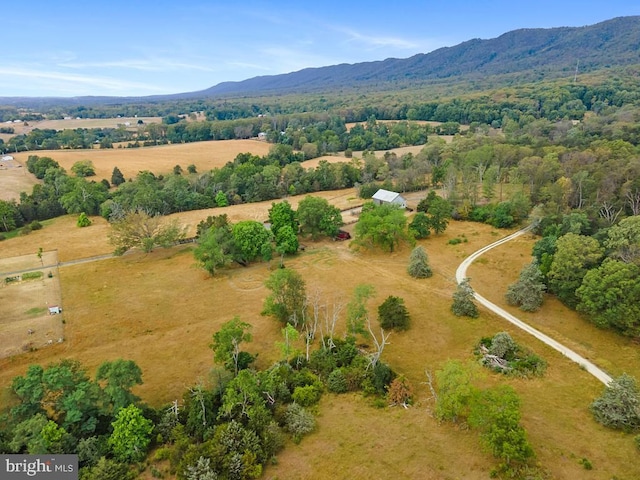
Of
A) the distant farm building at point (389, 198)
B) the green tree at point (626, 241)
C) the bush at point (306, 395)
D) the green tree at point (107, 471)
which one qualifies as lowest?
the bush at point (306, 395)

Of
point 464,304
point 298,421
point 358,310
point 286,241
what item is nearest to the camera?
point 298,421

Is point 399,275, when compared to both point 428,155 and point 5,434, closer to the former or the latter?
point 5,434

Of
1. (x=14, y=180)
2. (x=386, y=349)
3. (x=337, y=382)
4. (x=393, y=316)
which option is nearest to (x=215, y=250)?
(x=393, y=316)

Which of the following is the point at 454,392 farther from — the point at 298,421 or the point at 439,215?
the point at 439,215

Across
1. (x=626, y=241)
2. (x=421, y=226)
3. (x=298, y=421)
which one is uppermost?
(x=626, y=241)

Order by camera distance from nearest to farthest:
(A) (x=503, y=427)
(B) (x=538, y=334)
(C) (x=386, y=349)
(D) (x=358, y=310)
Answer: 1. (A) (x=503, y=427)
2. (D) (x=358, y=310)
3. (C) (x=386, y=349)
4. (B) (x=538, y=334)

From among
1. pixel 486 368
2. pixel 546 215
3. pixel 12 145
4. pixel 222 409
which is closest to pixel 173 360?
pixel 222 409

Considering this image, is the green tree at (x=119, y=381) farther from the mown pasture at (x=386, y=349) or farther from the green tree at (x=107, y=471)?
the mown pasture at (x=386, y=349)

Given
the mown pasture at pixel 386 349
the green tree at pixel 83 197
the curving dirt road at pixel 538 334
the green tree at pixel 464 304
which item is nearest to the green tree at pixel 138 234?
the mown pasture at pixel 386 349
